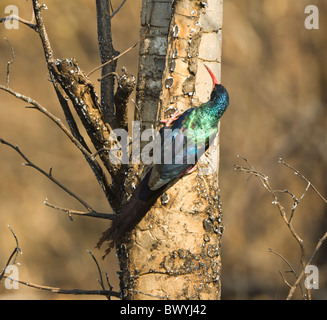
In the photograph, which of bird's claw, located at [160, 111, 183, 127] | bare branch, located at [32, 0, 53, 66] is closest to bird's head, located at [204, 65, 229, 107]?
bird's claw, located at [160, 111, 183, 127]

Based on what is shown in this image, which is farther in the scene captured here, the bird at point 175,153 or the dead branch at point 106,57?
the dead branch at point 106,57

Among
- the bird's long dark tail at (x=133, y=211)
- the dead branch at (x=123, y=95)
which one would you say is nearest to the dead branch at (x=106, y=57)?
the dead branch at (x=123, y=95)

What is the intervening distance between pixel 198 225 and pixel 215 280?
0.27m

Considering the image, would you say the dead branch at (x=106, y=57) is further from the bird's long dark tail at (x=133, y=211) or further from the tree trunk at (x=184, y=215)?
the bird's long dark tail at (x=133, y=211)

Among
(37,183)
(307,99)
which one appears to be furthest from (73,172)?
(307,99)

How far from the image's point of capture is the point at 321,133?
23.1 ft

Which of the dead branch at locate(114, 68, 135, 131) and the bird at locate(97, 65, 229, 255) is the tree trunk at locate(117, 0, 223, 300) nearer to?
the bird at locate(97, 65, 229, 255)

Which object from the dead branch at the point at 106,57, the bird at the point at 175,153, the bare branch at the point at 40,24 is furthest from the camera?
the dead branch at the point at 106,57

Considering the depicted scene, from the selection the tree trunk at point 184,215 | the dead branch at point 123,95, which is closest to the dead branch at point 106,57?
the dead branch at point 123,95

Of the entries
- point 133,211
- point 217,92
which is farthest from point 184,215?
point 217,92

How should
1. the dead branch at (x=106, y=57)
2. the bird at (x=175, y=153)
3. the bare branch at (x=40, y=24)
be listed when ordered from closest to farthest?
the bird at (x=175, y=153), the bare branch at (x=40, y=24), the dead branch at (x=106, y=57)

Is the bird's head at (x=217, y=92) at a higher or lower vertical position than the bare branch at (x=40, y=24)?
lower

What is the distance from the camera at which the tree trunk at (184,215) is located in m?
2.48

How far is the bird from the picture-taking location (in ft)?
7.97
